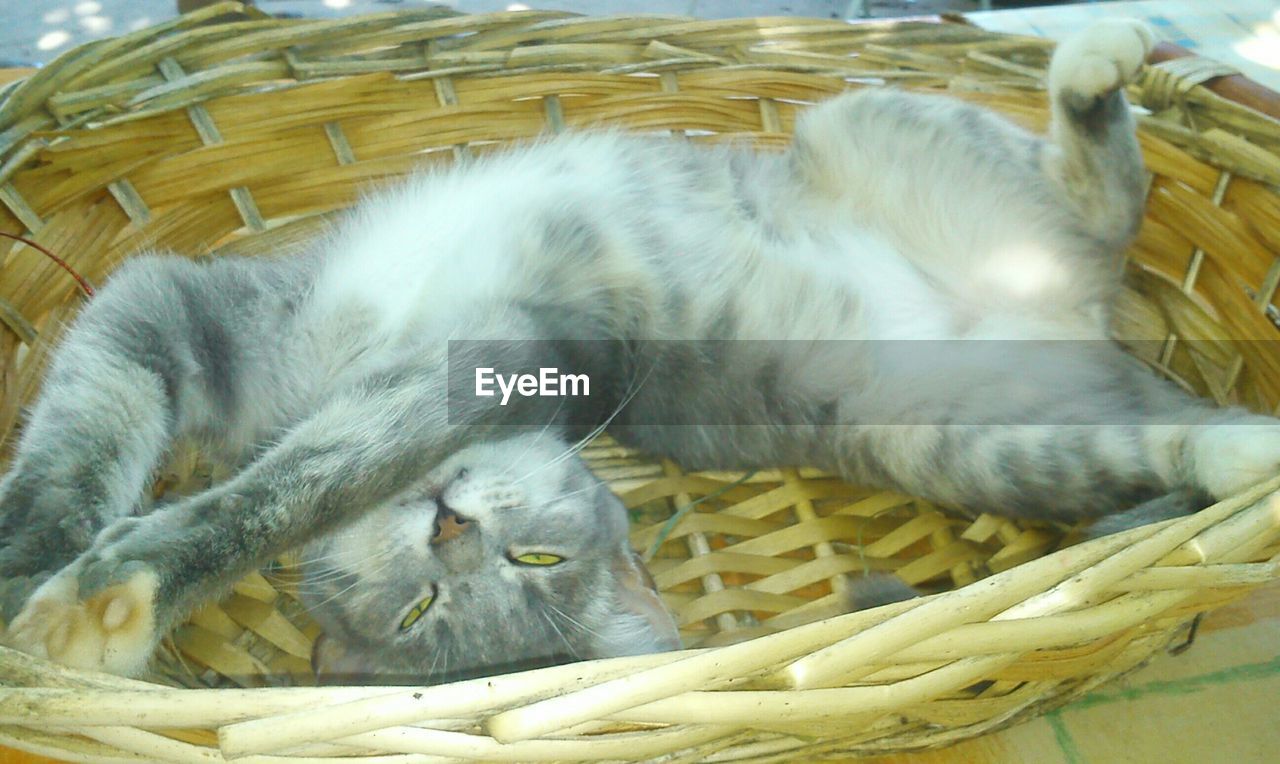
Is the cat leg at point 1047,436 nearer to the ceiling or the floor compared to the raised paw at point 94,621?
nearer to the ceiling

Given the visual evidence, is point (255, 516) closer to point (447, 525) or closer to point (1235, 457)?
point (447, 525)

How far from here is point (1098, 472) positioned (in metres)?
1.32

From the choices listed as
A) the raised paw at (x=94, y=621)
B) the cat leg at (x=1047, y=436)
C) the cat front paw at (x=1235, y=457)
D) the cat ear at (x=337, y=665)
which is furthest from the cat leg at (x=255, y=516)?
the cat front paw at (x=1235, y=457)

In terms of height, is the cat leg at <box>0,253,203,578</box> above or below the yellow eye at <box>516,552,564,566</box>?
above

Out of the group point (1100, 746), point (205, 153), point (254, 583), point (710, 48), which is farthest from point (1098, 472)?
point (205, 153)

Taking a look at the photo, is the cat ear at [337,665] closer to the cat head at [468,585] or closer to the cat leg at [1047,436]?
the cat head at [468,585]

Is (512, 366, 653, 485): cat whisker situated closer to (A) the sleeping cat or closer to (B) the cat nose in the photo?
(A) the sleeping cat

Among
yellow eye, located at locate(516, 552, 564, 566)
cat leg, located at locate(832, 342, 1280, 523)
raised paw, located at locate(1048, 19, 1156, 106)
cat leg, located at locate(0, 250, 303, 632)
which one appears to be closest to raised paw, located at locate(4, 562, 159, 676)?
cat leg, located at locate(0, 250, 303, 632)

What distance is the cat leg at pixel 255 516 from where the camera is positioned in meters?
0.94

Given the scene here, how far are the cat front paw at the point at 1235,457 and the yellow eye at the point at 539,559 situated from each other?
2.72 feet

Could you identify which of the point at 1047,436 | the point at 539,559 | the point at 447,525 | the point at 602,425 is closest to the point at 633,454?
the point at 602,425

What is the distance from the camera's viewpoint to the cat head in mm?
1255

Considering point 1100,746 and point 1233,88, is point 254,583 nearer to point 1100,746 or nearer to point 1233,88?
point 1100,746

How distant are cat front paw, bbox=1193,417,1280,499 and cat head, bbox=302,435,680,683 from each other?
27.6 inches
